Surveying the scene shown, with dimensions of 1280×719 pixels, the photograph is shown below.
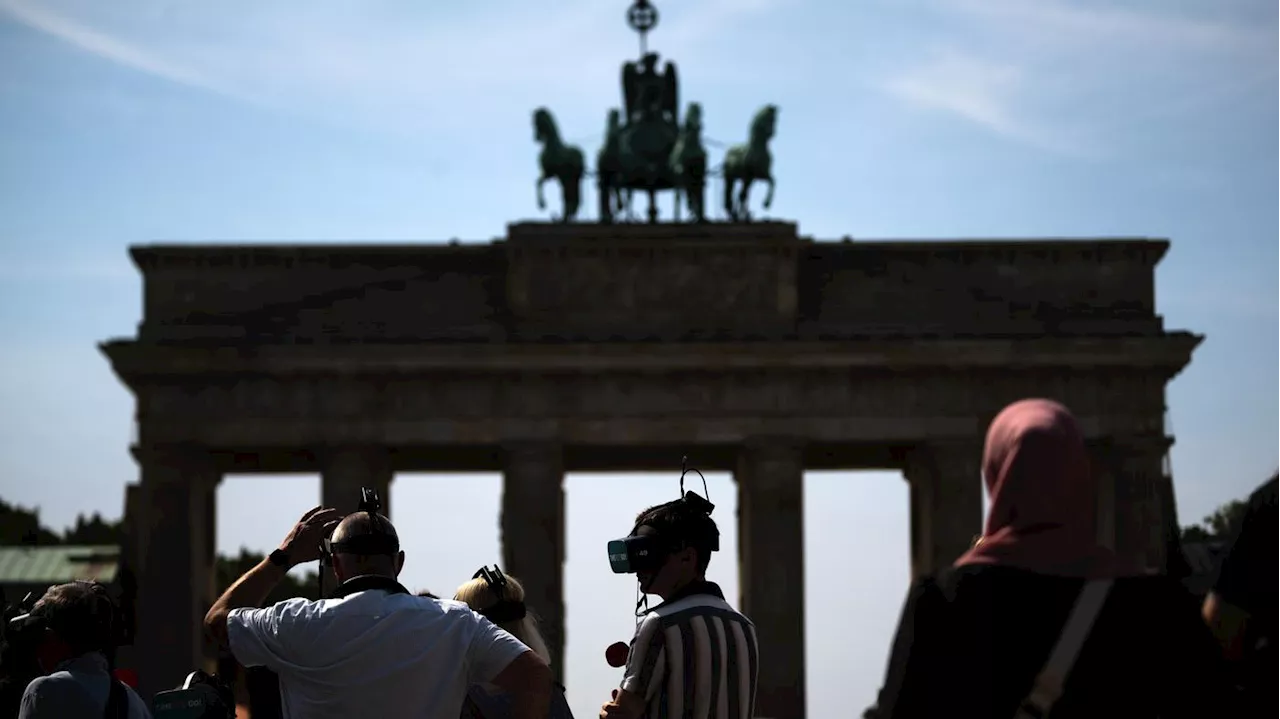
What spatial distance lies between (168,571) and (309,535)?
139ft

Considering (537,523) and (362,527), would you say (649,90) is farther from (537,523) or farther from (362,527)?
(362,527)

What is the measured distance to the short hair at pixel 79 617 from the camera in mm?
8586

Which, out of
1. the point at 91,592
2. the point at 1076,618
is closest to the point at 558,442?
the point at 91,592

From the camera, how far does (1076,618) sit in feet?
18.1

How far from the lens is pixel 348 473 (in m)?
50.2

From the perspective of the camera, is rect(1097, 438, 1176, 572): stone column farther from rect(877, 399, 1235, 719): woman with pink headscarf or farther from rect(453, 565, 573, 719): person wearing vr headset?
rect(877, 399, 1235, 719): woman with pink headscarf

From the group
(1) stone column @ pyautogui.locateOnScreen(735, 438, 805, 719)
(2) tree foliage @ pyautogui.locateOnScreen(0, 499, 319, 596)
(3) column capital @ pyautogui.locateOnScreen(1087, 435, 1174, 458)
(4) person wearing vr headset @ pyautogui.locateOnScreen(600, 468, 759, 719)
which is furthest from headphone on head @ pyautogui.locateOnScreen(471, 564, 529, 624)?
(2) tree foliage @ pyautogui.locateOnScreen(0, 499, 319, 596)

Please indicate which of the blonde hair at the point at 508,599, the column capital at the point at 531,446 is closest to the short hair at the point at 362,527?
the blonde hair at the point at 508,599

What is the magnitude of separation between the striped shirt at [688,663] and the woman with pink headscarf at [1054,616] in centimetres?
322

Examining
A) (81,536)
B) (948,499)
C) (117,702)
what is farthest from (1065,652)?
(81,536)

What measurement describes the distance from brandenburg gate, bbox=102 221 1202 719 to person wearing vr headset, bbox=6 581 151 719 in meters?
41.0

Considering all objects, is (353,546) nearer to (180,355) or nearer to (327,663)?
(327,663)

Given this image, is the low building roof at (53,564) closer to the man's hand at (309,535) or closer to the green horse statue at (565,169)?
the green horse statue at (565,169)

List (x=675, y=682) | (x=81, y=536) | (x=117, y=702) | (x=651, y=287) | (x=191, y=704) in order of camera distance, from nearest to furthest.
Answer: (x=191, y=704), (x=117, y=702), (x=675, y=682), (x=651, y=287), (x=81, y=536)
